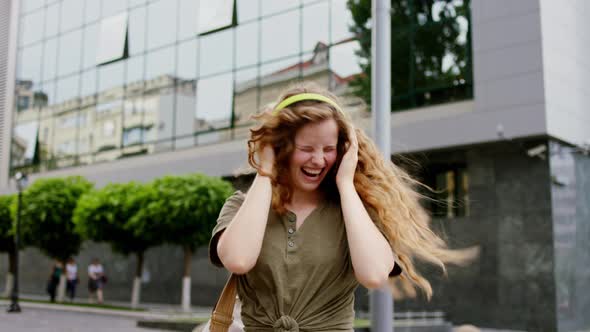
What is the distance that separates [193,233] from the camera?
22.3 metres

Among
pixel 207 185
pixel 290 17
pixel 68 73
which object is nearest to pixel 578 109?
Answer: pixel 290 17

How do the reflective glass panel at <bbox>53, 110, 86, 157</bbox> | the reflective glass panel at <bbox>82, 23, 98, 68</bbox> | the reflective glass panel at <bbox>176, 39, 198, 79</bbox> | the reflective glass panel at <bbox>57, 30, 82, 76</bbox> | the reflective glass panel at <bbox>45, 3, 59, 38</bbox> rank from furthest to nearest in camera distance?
1. the reflective glass panel at <bbox>45, 3, 59, 38</bbox>
2. the reflective glass panel at <bbox>57, 30, 82, 76</bbox>
3. the reflective glass panel at <bbox>53, 110, 86, 157</bbox>
4. the reflective glass panel at <bbox>82, 23, 98, 68</bbox>
5. the reflective glass panel at <bbox>176, 39, 198, 79</bbox>

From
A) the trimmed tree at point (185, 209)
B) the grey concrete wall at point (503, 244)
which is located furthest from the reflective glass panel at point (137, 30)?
the grey concrete wall at point (503, 244)

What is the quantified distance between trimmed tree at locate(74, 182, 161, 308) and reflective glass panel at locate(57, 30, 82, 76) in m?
9.48

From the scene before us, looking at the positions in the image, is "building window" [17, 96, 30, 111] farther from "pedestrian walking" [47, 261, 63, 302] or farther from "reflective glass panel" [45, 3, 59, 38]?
"pedestrian walking" [47, 261, 63, 302]

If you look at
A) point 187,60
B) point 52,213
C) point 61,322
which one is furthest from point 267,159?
point 52,213

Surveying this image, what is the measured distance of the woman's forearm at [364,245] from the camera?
84.3 inches

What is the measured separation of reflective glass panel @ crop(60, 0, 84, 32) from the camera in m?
32.2

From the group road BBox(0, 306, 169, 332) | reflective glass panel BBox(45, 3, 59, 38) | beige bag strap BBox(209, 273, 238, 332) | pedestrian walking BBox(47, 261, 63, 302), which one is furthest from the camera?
reflective glass panel BBox(45, 3, 59, 38)

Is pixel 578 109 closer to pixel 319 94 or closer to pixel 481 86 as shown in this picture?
pixel 481 86

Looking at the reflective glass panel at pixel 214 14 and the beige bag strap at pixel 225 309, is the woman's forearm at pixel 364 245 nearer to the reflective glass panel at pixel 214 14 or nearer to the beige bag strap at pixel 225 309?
the beige bag strap at pixel 225 309

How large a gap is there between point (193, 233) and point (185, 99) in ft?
22.8

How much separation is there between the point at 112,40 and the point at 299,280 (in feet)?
99.0

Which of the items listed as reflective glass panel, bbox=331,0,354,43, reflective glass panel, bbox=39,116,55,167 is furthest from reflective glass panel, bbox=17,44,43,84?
reflective glass panel, bbox=331,0,354,43
